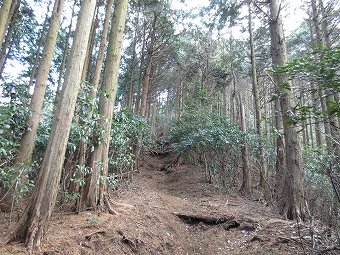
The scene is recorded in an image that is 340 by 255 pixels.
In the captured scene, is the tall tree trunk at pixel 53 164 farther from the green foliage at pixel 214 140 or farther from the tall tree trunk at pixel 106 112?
the green foliage at pixel 214 140

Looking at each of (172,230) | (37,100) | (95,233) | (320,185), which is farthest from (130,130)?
(320,185)

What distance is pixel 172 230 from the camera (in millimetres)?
5316

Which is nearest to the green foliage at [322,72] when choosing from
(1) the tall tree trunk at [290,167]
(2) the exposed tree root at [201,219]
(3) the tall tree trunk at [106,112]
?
(1) the tall tree trunk at [290,167]

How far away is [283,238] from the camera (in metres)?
4.14

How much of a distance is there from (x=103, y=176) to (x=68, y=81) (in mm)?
2205

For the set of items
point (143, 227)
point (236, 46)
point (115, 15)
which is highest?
point (236, 46)

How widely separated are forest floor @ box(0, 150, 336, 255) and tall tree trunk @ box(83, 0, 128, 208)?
16.9 inches

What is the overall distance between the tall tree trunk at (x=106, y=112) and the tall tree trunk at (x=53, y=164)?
1.28 meters

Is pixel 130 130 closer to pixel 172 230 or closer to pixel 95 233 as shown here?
pixel 172 230

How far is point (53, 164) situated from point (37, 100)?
266 cm

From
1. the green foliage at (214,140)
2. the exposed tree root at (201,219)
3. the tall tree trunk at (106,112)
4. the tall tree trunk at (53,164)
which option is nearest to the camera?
the tall tree trunk at (53,164)

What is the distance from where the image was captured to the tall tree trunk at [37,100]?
16.9ft

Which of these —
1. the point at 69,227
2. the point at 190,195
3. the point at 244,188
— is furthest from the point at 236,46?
the point at 69,227

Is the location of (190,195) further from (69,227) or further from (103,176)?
(69,227)
